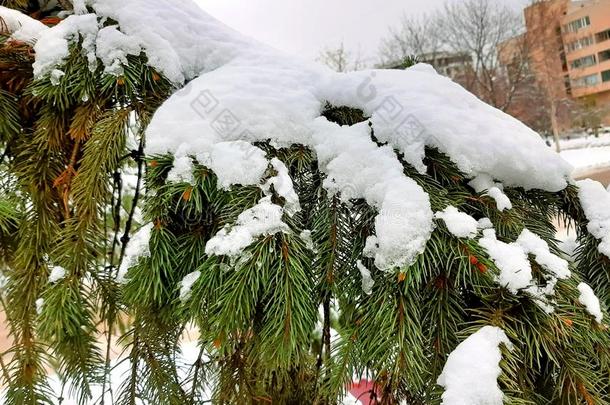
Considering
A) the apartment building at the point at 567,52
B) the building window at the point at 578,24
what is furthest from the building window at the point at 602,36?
the building window at the point at 578,24

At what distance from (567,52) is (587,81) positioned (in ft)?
17.0

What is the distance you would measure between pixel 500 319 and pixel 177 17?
2.41 ft

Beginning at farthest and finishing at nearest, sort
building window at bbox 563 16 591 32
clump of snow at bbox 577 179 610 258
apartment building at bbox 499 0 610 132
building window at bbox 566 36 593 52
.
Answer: building window at bbox 566 36 593 52
building window at bbox 563 16 591 32
apartment building at bbox 499 0 610 132
clump of snow at bbox 577 179 610 258

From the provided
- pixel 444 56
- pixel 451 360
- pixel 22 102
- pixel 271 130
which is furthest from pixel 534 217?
pixel 444 56

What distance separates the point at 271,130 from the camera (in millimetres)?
613

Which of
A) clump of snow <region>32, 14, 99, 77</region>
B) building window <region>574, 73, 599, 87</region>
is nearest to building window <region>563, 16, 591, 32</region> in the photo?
building window <region>574, 73, 599, 87</region>

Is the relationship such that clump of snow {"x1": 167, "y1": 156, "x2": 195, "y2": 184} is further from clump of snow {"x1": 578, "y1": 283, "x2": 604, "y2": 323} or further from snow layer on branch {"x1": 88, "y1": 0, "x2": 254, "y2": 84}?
clump of snow {"x1": 578, "y1": 283, "x2": 604, "y2": 323}

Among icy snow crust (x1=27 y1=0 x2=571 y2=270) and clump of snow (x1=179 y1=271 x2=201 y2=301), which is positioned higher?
icy snow crust (x1=27 y1=0 x2=571 y2=270)

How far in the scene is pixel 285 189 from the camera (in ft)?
1.76

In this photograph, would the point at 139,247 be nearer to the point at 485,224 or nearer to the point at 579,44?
the point at 485,224

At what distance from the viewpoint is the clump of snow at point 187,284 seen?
19.4 inches

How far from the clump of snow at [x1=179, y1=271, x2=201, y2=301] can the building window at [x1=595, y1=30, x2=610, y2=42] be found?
27.8 meters

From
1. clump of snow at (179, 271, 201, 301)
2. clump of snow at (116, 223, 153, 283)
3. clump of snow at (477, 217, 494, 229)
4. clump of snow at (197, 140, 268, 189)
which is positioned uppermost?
clump of snow at (197, 140, 268, 189)

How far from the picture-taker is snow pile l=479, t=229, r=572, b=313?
466mm
